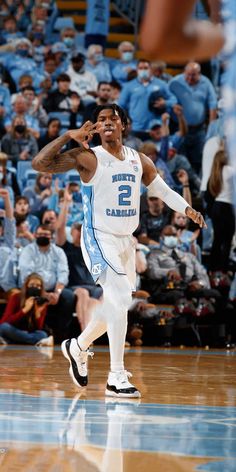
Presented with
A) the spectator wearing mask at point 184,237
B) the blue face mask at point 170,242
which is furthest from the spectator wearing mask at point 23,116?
the blue face mask at point 170,242

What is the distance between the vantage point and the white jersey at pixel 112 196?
235 inches

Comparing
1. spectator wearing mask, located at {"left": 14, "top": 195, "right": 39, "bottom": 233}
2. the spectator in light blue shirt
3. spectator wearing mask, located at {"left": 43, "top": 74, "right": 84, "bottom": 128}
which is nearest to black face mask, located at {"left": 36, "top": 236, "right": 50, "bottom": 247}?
spectator wearing mask, located at {"left": 14, "top": 195, "right": 39, "bottom": 233}

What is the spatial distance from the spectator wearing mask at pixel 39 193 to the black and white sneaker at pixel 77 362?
5801 mm

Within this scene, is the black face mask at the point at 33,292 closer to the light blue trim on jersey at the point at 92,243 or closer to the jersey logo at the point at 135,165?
the light blue trim on jersey at the point at 92,243

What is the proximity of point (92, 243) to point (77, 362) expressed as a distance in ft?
2.64

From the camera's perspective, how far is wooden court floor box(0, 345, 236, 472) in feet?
10.6

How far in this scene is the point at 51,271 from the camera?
438 inches

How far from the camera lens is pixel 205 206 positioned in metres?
12.7

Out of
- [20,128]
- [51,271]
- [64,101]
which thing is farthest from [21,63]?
[51,271]

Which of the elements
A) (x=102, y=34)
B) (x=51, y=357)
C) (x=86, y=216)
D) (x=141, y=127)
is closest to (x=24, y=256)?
(x=51, y=357)

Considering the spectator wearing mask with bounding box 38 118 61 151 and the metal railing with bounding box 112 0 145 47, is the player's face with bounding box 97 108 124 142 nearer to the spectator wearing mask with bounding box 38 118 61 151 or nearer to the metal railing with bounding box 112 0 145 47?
the spectator wearing mask with bounding box 38 118 61 151

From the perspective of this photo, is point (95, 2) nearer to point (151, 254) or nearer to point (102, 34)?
point (102, 34)

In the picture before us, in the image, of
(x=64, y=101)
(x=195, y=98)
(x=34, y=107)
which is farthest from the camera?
(x=195, y=98)

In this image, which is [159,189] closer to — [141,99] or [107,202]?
[107,202]
